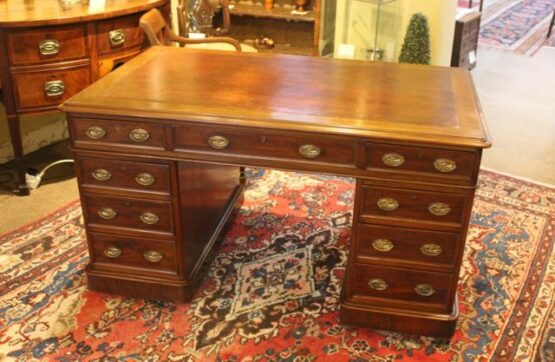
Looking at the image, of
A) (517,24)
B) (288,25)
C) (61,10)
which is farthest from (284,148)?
(517,24)

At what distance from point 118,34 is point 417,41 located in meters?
2.00

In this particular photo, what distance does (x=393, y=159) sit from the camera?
1891 mm

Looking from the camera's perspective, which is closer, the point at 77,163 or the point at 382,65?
the point at 77,163

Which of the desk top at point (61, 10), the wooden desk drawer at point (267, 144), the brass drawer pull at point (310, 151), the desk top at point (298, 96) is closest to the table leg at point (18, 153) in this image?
the desk top at point (61, 10)

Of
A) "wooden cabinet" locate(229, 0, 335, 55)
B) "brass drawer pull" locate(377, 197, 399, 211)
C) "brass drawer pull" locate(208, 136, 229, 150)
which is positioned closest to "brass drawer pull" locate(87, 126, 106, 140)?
"brass drawer pull" locate(208, 136, 229, 150)

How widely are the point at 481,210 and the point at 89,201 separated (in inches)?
75.1

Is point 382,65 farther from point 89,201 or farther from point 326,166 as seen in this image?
point 89,201

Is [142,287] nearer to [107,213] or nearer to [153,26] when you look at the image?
[107,213]

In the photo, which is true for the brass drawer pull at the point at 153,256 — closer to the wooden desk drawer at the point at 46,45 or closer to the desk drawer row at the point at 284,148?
the desk drawer row at the point at 284,148

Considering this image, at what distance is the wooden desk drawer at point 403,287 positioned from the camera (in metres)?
2.07

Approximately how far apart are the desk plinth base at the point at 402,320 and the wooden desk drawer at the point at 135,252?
68 centimetres

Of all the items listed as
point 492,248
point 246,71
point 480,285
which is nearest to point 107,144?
point 246,71

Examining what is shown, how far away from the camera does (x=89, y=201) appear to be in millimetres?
2195

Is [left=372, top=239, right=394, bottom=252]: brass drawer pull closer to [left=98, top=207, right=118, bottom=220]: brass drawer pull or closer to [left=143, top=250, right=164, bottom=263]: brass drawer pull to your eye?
[left=143, top=250, right=164, bottom=263]: brass drawer pull
